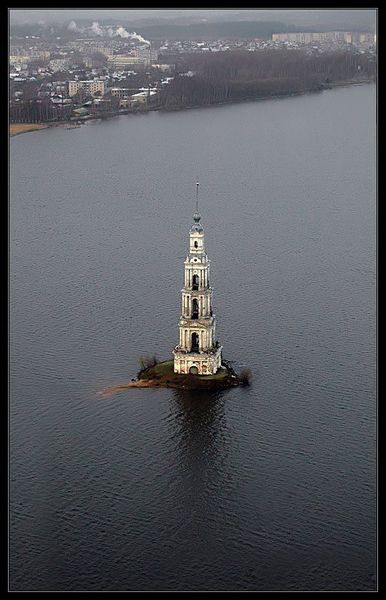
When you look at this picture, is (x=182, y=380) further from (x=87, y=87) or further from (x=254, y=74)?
(x=254, y=74)

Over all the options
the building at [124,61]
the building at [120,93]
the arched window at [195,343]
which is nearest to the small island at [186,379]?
the arched window at [195,343]

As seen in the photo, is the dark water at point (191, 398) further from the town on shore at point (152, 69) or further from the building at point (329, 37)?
the building at point (329, 37)

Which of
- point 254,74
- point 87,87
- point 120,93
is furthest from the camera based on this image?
point 254,74

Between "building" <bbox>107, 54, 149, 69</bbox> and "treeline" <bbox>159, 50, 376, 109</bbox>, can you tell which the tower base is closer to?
"treeline" <bbox>159, 50, 376, 109</bbox>

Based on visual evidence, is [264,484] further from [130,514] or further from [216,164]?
[216,164]

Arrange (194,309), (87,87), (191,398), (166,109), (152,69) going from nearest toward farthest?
1. (191,398)
2. (194,309)
3. (166,109)
4. (87,87)
5. (152,69)

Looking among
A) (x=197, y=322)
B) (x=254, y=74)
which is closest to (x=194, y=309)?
(x=197, y=322)

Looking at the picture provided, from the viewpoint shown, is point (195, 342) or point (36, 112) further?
point (36, 112)

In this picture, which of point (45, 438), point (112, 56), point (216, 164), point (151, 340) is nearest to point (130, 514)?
point (45, 438)
